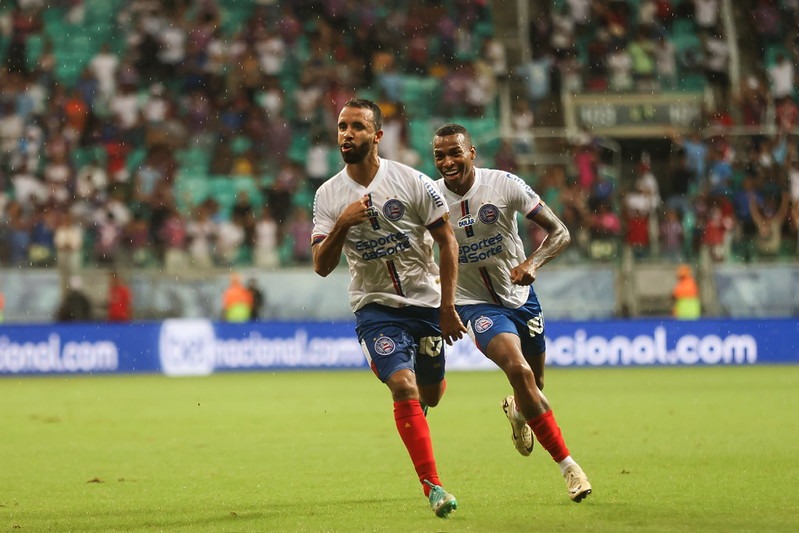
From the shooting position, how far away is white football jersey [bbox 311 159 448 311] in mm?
7512

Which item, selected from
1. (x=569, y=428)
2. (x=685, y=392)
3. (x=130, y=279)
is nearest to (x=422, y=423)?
(x=569, y=428)

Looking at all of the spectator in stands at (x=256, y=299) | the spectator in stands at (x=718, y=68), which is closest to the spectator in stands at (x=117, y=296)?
the spectator in stands at (x=256, y=299)

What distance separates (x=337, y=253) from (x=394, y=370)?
0.74 metres

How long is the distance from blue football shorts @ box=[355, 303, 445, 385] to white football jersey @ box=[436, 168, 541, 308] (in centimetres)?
59

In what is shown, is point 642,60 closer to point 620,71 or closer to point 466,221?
point 620,71

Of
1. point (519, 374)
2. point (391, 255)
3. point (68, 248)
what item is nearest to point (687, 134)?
point (68, 248)

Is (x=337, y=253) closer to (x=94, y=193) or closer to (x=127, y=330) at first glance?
(x=127, y=330)

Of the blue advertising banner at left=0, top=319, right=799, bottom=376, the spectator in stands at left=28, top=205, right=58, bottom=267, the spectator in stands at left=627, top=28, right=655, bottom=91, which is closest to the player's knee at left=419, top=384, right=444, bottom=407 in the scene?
the blue advertising banner at left=0, top=319, right=799, bottom=376

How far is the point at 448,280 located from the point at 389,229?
1.61ft

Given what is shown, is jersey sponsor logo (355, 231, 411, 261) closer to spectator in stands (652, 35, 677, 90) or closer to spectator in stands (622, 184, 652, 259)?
spectator in stands (622, 184, 652, 259)

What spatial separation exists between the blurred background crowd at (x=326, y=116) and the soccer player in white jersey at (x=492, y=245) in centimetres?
1248

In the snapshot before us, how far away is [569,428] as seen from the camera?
1209 cm

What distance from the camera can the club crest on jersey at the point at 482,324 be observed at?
8062 millimetres

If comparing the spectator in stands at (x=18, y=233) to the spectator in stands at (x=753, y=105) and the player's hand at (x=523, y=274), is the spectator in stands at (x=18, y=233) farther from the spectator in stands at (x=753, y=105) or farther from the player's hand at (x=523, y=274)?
the player's hand at (x=523, y=274)
